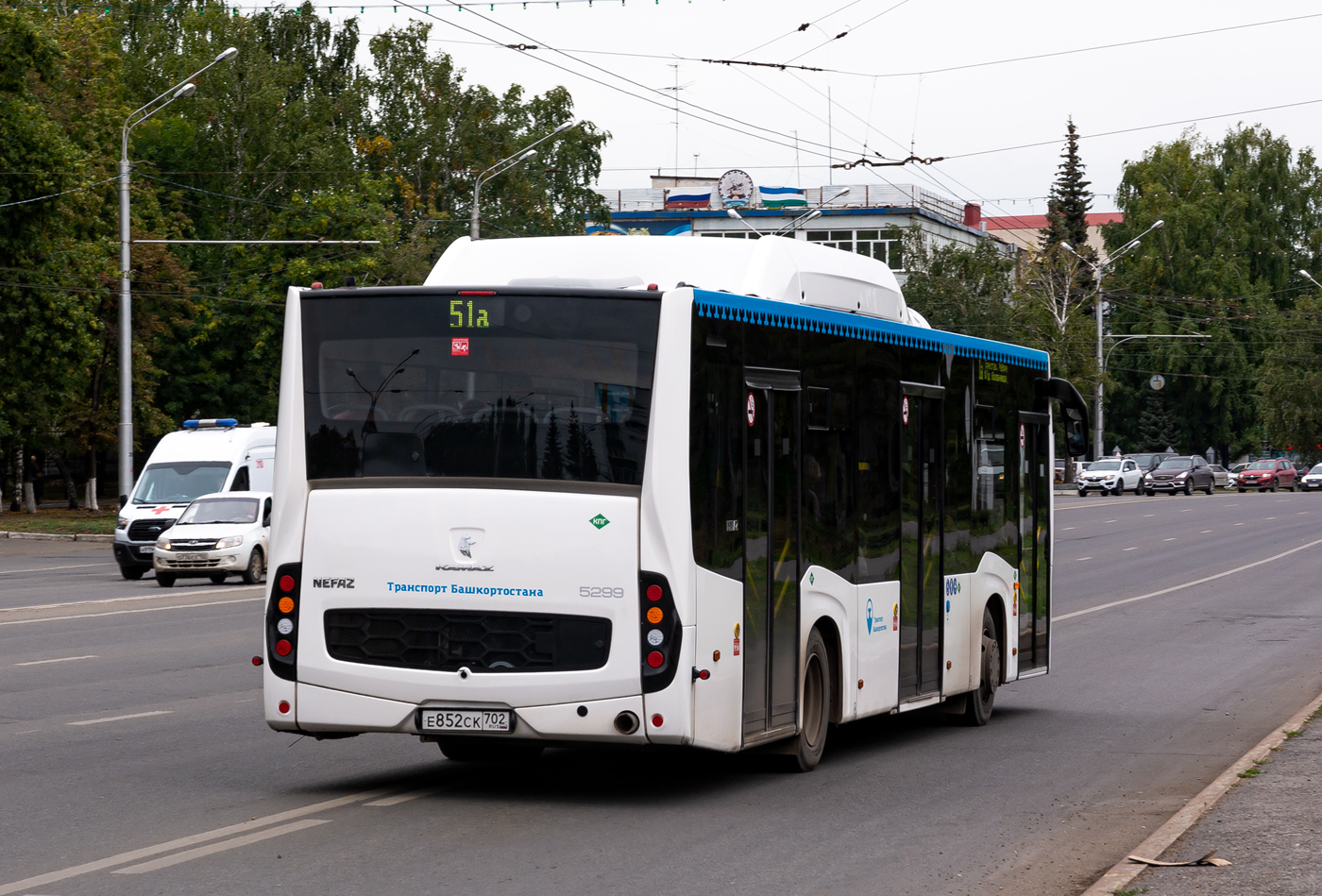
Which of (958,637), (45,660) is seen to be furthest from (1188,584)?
(45,660)

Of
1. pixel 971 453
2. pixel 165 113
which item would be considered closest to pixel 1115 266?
pixel 165 113

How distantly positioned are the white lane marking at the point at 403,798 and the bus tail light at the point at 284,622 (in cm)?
73

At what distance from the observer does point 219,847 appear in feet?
25.0

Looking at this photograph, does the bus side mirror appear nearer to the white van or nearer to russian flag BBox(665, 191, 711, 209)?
the white van

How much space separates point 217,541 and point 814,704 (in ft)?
65.6

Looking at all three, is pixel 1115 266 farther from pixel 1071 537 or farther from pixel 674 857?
pixel 674 857

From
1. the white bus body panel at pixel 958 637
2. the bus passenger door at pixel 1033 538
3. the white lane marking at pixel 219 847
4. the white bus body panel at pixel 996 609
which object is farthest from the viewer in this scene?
the bus passenger door at pixel 1033 538

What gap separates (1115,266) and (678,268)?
97199mm

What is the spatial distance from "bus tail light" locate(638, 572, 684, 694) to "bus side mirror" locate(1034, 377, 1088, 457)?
6.61 m

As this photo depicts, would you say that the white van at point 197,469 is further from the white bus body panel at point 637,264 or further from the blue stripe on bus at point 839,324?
the white bus body panel at point 637,264

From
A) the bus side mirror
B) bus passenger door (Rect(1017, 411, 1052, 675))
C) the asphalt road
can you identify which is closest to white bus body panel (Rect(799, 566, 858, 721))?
the asphalt road

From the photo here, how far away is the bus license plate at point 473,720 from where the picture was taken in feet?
28.0

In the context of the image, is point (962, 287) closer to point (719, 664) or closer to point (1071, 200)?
point (1071, 200)

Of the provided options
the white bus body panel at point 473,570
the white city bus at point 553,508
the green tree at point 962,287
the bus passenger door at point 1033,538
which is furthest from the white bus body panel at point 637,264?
the green tree at point 962,287
